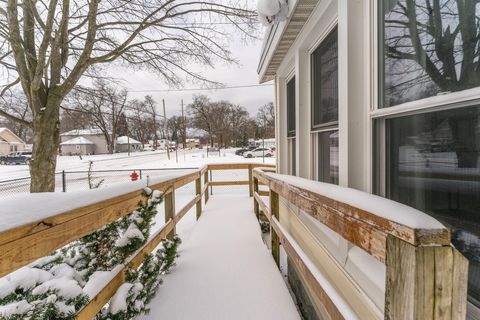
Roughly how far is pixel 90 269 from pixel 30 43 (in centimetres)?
542

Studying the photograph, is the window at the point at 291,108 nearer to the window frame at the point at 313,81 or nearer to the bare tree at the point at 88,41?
the window frame at the point at 313,81

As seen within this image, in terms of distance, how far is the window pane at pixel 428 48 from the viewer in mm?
977

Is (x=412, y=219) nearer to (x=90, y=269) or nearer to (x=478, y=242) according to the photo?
A: (x=478, y=242)

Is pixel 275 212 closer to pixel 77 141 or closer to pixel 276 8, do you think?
pixel 276 8

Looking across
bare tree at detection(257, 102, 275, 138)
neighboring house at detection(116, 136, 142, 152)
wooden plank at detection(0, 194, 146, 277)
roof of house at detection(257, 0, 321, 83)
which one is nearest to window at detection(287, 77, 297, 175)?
roof of house at detection(257, 0, 321, 83)

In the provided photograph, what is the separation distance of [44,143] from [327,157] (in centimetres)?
514

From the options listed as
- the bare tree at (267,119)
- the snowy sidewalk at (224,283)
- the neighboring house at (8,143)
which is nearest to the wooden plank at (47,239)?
the snowy sidewalk at (224,283)

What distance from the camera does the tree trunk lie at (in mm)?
5082

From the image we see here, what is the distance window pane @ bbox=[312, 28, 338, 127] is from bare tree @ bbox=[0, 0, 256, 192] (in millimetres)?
3523

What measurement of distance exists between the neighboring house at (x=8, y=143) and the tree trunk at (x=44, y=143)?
44.5m

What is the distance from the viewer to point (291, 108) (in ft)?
13.4

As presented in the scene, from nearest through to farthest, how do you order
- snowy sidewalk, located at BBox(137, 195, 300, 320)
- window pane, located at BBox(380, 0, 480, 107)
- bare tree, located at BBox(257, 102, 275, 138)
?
window pane, located at BBox(380, 0, 480, 107) → snowy sidewalk, located at BBox(137, 195, 300, 320) → bare tree, located at BBox(257, 102, 275, 138)

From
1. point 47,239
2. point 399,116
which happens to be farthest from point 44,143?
point 399,116

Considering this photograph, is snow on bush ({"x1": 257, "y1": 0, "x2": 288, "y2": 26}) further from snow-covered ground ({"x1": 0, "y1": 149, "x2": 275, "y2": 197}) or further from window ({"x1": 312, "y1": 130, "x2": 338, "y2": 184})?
snow-covered ground ({"x1": 0, "y1": 149, "x2": 275, "y2": 197})
